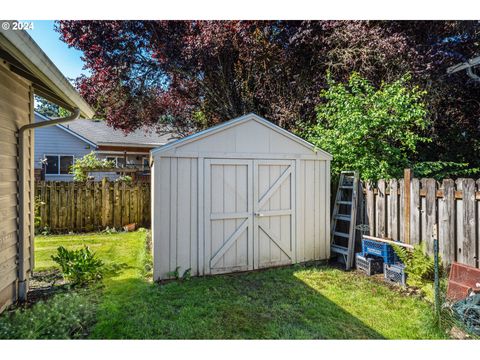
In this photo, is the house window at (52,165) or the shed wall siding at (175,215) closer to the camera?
the shed wall siding at (175,215)

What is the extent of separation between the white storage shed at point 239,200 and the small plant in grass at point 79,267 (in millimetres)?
863

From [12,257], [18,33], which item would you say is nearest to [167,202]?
[12,257]

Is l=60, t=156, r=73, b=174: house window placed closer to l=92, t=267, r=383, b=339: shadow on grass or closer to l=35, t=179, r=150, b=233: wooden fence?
l=35, t=179, r=150, b=233: wooden fence

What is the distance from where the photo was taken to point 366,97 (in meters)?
4.66

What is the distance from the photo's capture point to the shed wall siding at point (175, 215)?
364 cm

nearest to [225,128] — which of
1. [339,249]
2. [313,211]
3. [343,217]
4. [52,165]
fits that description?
[313,211]

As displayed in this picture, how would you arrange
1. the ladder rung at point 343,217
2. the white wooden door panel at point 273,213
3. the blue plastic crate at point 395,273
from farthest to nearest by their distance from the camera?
the ladder rung at point 343,217 < the white wooden door panel at point 273,213 < the blue plastic crate at point 395,273

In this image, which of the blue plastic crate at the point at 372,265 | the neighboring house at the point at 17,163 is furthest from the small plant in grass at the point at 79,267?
the blue plastic crate at the point at 372,265

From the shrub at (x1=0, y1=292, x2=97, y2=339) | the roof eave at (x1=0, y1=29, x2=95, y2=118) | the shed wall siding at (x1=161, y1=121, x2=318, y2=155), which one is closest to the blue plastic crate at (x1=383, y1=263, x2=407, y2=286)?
the shed wall siding at (x1=161, y1=121, x2=318, y2=155)

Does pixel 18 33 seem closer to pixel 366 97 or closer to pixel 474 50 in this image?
pixel 366 97

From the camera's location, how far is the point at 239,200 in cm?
409

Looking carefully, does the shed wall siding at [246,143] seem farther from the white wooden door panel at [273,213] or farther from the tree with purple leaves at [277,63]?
the tree with purple leaves at [277,63]

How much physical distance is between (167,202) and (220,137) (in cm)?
110
